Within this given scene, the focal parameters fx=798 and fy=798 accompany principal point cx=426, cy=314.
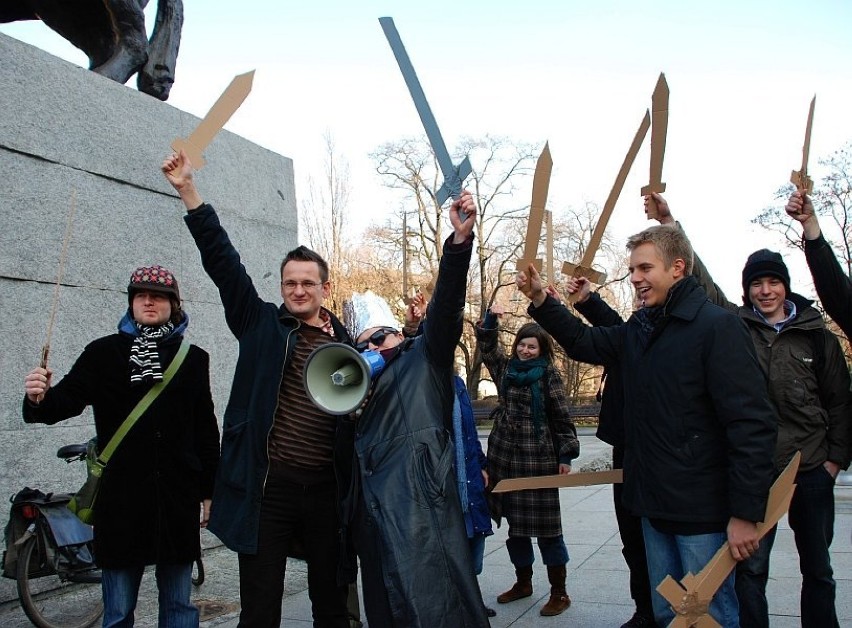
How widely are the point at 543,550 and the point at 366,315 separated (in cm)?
224

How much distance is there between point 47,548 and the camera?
4012 millimetres

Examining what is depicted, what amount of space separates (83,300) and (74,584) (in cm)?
169

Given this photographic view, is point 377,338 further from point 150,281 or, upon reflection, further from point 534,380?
point 534,380

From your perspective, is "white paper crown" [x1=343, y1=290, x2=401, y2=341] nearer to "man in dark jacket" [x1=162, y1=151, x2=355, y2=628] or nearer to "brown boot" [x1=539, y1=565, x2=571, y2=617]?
"man in dark jacket" [x1=162, y1=151, x2=355, y2=628]

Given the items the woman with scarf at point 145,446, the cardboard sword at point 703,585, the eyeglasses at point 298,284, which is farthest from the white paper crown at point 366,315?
the cardboard sword at point 703,585

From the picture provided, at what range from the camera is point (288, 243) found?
260 inches

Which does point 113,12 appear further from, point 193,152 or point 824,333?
point 824,333

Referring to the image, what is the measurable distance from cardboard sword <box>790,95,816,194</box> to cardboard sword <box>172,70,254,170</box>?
2157mm

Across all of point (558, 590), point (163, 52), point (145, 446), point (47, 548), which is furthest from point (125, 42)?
point (558, 590)

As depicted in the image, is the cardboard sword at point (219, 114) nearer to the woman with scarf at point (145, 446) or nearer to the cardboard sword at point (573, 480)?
the woman with scarf at point (145, 446)

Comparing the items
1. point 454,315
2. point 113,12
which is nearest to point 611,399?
point 454,315

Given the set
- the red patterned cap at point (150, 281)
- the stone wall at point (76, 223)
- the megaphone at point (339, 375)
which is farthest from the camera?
the stone wall at point (76, 223)

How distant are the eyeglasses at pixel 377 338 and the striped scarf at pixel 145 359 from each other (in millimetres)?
858

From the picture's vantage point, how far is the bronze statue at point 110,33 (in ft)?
19.0
